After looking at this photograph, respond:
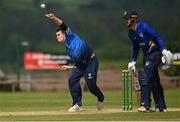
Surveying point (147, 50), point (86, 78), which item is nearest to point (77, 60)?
point (86, 78)

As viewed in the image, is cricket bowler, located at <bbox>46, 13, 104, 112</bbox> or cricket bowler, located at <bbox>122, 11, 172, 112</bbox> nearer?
cricket bowler, located at <bbox>122, 11, 172, 112</bbox>

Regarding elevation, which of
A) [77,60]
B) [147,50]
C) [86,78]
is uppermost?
[147,50]

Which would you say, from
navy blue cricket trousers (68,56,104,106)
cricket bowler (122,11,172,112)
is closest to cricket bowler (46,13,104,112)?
navy blue cricket trousers (68,56,104,106)

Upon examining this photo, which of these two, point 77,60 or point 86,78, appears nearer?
point 77,60

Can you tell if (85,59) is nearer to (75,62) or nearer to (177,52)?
(75,62)

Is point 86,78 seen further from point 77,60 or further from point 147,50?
point 147,50

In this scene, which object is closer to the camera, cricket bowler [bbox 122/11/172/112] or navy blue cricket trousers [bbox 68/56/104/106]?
cricket bowler [bbox 122/11/172/112]

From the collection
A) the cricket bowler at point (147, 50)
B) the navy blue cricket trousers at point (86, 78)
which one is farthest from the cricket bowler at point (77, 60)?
the cricket bowler at point (147, 50)

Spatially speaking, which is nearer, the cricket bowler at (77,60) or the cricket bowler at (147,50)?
the cricket bowler at (147,50)

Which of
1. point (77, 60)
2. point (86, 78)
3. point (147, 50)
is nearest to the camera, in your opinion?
point (147, 50)

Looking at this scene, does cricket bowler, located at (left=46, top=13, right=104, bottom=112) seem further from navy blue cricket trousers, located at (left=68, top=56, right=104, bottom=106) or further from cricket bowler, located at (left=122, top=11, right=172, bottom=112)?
cricket bowler, located at (left=122, top=11, right=172, bottom=112)

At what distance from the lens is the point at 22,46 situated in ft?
168

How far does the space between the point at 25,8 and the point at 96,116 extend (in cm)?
5065

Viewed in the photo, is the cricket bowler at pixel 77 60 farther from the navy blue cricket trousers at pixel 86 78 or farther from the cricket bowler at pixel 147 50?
the cricket bowler at pixel 147 50
